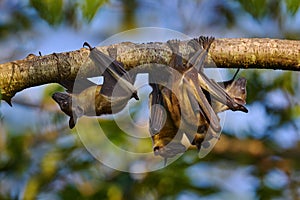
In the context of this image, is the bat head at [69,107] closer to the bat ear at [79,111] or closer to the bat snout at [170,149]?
the bat ear at [79,111]

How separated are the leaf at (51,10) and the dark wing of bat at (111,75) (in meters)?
0.33

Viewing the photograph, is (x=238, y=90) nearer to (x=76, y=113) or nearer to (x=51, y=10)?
(x=76, y=113)

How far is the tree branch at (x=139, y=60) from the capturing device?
1536 millimetres

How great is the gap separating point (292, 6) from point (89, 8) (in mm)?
483

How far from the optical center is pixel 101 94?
1.66 m

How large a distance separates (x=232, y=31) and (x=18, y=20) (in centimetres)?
88

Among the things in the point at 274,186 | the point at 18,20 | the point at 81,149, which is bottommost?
the point at 274,186

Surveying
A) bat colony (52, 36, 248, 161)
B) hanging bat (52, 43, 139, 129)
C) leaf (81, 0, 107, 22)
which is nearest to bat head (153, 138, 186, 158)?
bat colony (52, 36, 248, 161)

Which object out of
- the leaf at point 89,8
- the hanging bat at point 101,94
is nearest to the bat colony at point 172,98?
the hanging bat at point 101,94

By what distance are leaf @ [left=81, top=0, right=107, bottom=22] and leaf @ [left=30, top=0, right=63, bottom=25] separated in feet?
0.23

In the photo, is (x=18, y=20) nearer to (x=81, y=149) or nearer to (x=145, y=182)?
(x=81, y=149)

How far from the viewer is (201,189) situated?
2.97m

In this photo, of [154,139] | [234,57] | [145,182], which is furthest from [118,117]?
[234,57]

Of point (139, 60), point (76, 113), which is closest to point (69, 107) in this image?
point (76, 113)
